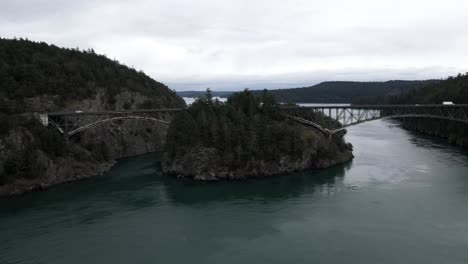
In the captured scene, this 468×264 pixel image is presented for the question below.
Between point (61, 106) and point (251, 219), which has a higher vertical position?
point (61, 106)

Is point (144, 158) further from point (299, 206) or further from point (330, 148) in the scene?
point (299, 206)

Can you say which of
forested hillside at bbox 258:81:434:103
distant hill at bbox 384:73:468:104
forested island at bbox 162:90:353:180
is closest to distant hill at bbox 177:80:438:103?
forested hillside at bbox 258:81:434:103

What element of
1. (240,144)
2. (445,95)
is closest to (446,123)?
(445,95)

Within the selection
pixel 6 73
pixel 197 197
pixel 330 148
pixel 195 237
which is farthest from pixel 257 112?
pixel 6 73

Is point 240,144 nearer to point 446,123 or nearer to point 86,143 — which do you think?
point 86,143

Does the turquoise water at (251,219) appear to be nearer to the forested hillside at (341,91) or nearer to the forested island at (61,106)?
the forested island at (61,106)

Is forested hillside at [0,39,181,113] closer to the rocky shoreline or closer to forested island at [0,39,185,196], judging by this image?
forested island at [0,39,185,196]

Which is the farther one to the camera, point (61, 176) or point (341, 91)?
point (341, 91)
